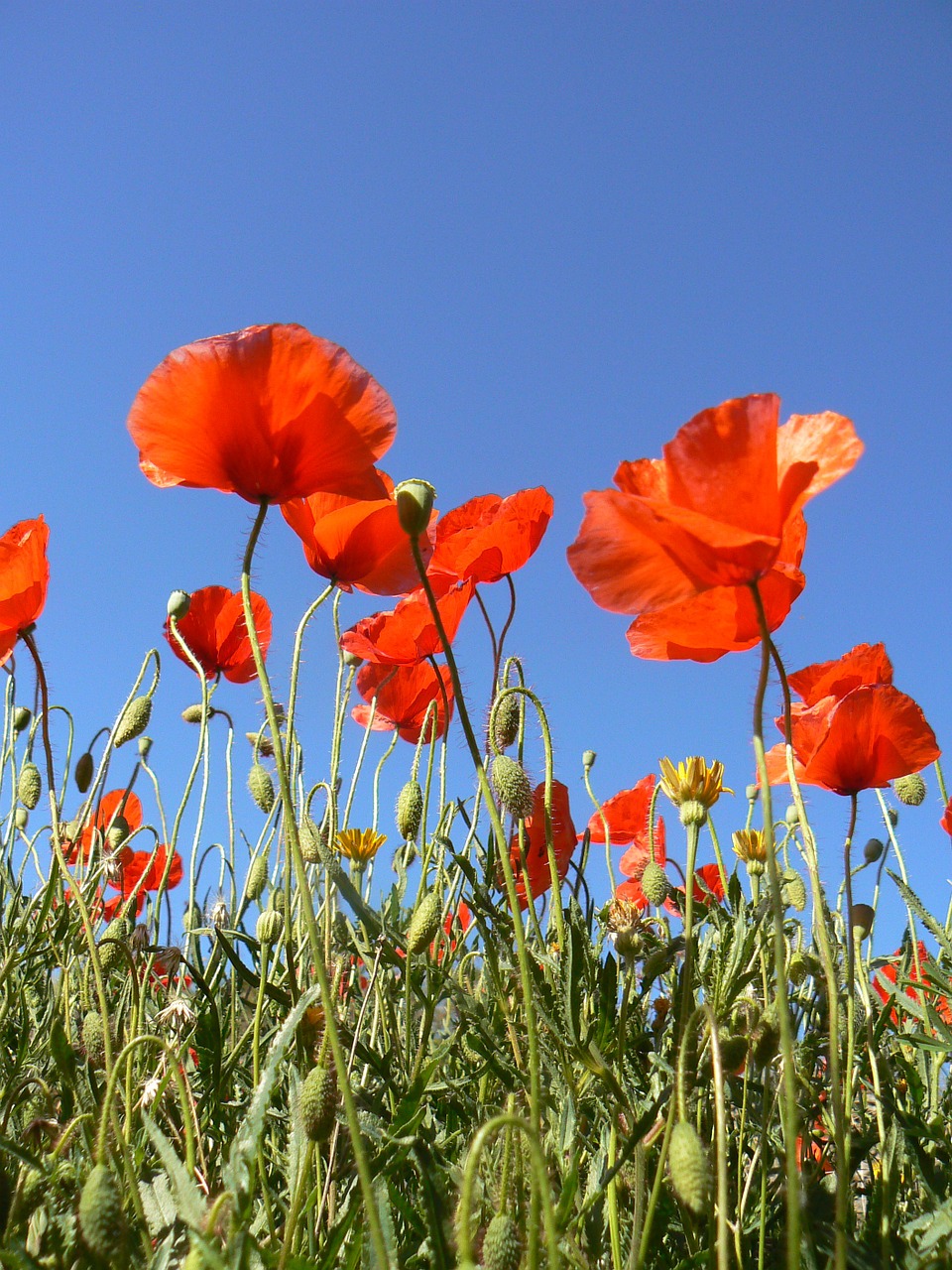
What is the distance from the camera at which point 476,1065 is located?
5.79ft

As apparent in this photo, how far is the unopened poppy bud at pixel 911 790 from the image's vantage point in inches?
104

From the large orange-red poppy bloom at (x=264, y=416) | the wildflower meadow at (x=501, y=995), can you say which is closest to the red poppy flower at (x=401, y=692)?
the wildflower meadow at (x=501, y=995)

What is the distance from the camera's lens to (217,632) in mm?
2496

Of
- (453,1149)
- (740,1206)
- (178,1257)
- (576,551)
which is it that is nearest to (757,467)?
(576,551)

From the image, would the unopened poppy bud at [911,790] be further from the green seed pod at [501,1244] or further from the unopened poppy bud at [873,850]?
the green seed pod at [501,1244]

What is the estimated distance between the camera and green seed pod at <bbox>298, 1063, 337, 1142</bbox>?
42.8 inches

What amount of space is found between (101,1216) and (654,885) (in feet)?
4.09

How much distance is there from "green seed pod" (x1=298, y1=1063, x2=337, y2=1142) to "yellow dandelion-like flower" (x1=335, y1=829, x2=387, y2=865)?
145 centimetres

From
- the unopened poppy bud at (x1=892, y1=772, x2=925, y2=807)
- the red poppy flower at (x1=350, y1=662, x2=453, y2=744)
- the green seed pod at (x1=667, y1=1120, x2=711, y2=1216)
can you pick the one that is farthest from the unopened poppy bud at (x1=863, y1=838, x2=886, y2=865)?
the green seed pod at (x1=667, y1=1120, x2=711, y2=1216)

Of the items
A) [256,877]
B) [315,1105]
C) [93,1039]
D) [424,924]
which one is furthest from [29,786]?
[315,1105]

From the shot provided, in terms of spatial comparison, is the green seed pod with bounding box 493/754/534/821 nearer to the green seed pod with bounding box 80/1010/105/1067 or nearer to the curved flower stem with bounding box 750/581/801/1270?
the curved flower stem with bounding box 750/581/801/1270

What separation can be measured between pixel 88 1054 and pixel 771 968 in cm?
123

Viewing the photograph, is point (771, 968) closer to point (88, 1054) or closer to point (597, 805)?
point (597, 805)

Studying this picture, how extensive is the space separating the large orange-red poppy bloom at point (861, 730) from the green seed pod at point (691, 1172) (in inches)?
30.9
